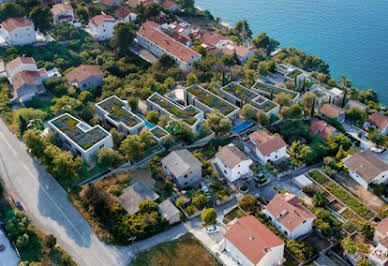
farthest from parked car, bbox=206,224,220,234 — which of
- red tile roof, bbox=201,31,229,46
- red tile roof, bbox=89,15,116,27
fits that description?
red tile roof, bbox=89,15,116,27

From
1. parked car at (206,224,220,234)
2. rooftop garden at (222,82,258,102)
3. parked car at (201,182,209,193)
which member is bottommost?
parked car at (206,224,220,234)

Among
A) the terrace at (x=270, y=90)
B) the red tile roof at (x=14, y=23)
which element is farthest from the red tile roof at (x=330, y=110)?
the red tile roof at (x=14, y=23)

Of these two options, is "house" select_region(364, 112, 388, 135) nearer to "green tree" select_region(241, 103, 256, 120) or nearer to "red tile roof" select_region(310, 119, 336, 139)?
"red tile roof" select_region(310, 119, 336, 139)

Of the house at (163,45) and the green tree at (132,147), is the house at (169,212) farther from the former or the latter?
the house at (163,45)

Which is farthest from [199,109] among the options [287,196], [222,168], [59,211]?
[59,211]

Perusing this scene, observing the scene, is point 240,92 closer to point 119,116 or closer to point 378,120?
point 119,116

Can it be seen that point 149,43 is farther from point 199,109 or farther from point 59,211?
point 59,211
